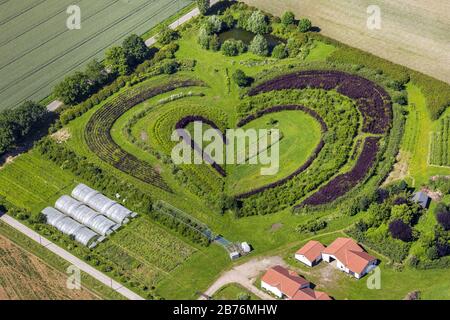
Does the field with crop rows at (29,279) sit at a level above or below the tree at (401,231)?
below

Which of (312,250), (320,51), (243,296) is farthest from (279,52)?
(243,296)

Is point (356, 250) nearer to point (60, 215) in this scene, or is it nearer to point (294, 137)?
point (294, 137)

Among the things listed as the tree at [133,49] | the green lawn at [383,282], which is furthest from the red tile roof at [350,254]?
the tree at [133,49]

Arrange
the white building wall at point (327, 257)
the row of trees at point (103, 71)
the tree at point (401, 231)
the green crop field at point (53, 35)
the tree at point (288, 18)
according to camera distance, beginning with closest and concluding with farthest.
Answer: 1. the white building wall at point (327, 257)
2. the tree at point (401, 231)
3. the row of trees at point (103, 71)
4. the green crop field at point (53, 35)
5. the tree at point (288, 18)

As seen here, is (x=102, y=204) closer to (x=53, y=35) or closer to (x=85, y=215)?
(x=85, y=215)

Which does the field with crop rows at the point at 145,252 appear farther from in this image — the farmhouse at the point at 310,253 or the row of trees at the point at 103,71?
the row of trees at the point at 103,71

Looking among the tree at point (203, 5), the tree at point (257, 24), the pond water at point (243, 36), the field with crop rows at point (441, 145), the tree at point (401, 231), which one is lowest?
the tree at point (401, 231)

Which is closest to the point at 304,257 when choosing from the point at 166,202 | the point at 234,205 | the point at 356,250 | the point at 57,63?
the point at 356,250
